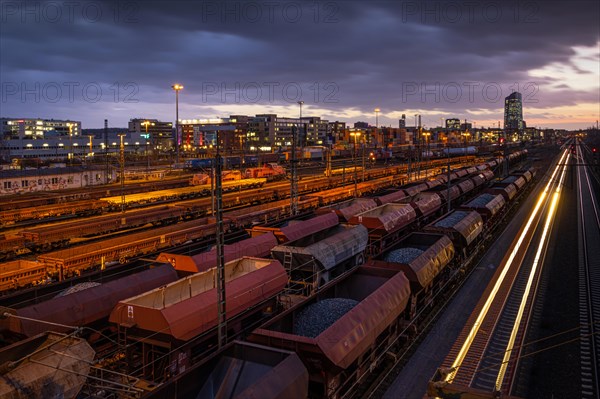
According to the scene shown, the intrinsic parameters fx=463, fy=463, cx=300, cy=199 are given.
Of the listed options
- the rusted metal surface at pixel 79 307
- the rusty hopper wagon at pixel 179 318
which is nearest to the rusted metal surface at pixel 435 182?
the rusty hopper wagon at pixel 179 318

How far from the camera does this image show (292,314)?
1486cm

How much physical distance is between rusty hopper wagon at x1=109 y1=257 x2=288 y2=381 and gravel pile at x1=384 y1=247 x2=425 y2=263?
689 cm

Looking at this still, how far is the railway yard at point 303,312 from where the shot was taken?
12289 millimetres

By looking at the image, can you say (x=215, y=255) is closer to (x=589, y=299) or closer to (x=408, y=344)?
(x=408, y=344)

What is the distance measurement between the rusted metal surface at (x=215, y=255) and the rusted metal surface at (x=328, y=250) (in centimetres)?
130

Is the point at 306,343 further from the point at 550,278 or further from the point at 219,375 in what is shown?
the point at 550,278

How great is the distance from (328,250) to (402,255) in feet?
11.9

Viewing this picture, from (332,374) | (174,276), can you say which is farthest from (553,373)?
(174,276)

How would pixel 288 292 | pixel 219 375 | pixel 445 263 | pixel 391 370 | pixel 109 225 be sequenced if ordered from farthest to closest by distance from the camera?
1. pixel 109 225
2. pixel 445 263
3. pixel 288 292
4. pixel 391 370
5. pixel 219 375

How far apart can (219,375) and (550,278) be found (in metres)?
22.8

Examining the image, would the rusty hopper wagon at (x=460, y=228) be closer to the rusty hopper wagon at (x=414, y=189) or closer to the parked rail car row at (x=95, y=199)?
the rusty hopper wagon at (x=414, y=189)

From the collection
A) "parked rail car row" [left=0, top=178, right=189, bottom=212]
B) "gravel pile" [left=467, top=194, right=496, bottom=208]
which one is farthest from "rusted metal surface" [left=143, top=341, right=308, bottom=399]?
"parked rail car row" [left=0, top=178, right=189, bottom=212]

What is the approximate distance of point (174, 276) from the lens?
1962 centimetres

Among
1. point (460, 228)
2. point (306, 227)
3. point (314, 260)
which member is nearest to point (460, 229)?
point (460, 228)
